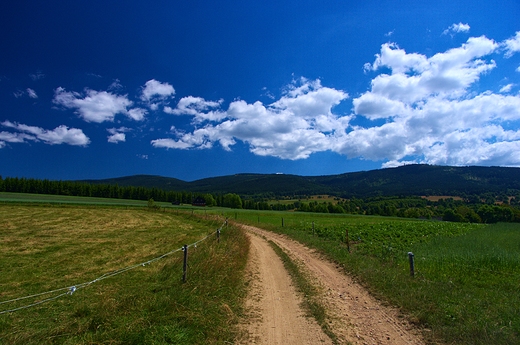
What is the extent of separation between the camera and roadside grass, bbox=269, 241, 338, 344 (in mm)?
6699

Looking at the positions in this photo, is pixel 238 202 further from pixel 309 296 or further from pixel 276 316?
pixel 276 316

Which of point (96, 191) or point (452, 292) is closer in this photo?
point (452, 292)

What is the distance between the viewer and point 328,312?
765cm

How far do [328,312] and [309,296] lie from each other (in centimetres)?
134

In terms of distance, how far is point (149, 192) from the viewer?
134 meters

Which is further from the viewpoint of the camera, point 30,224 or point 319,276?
point 30,224

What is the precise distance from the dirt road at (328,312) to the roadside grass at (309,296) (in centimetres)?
17

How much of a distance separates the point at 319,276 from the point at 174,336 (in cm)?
767

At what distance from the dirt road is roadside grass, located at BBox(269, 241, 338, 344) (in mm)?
166

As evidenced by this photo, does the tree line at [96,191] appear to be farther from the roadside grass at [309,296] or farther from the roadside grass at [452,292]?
the roadside grass at [452,292]

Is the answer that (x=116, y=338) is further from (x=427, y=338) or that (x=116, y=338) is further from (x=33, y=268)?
(x=33, y=268)

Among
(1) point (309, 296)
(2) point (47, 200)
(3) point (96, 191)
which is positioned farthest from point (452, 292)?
(3) point (96, 191)

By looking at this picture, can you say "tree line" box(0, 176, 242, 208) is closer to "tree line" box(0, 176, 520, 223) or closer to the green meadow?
"tree line" box(0, 176, 520, 223)

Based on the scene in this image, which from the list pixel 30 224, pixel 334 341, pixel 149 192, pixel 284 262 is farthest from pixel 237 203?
pixel 334 341
